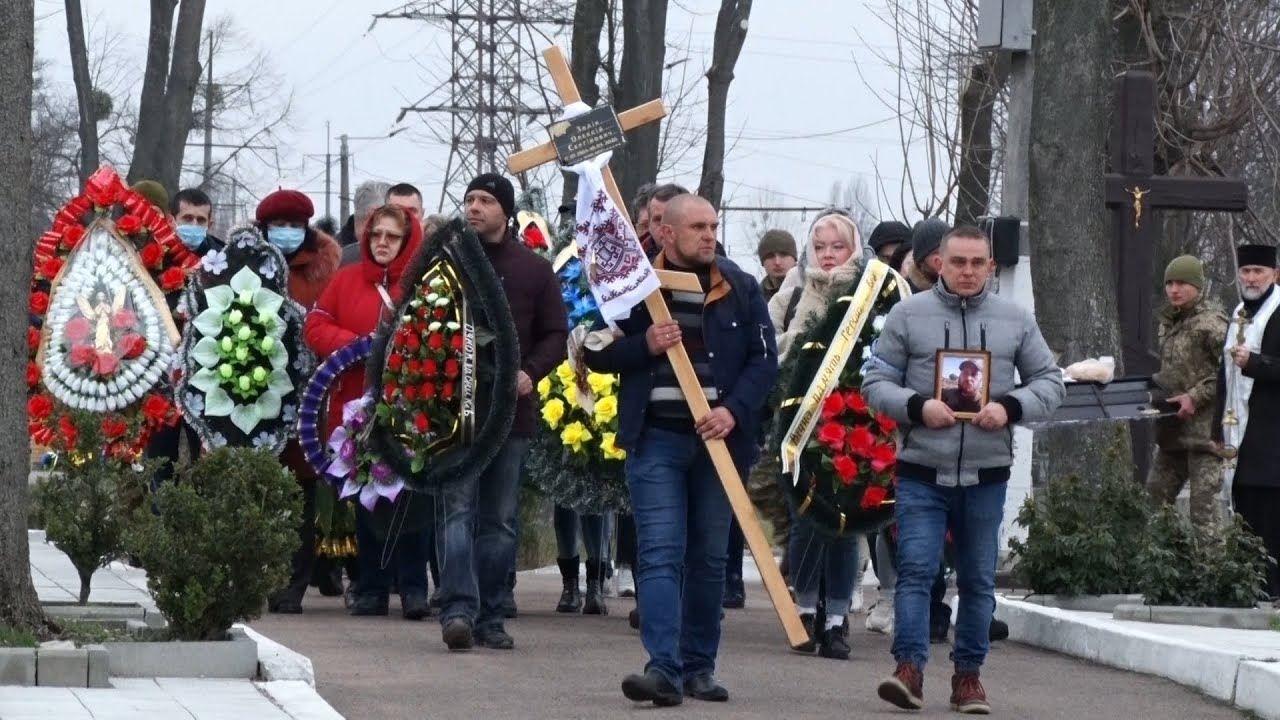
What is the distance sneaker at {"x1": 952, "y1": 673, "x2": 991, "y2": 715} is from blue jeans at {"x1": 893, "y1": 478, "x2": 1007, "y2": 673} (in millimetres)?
40

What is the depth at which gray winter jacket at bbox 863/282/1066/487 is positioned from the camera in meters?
9.42

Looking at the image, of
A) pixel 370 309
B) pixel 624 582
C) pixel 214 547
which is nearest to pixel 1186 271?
pixel 624 582

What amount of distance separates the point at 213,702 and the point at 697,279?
2.60m

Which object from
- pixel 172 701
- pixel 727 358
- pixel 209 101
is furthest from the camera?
pixel 209 101

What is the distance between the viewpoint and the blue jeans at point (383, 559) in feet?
42.0

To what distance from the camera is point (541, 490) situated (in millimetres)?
13484

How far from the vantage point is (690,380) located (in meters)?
9.68

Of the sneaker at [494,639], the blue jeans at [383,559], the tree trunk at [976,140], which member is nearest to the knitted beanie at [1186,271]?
the blue jeans at [383,559]

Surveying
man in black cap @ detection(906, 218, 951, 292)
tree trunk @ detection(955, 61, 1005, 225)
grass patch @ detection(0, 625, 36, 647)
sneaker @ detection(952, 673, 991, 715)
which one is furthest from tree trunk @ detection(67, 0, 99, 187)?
sneaker @ detection(952, 673, 991, 715)

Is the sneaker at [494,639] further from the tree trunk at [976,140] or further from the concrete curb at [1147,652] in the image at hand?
the tree trunk at [976,140]

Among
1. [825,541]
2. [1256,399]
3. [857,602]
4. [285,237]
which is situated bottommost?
[857,602]

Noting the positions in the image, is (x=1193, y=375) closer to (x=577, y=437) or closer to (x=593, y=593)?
(x=593, y=593)

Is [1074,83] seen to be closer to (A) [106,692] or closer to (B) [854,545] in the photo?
(B) [854,545]

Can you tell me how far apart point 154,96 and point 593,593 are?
13.7m
